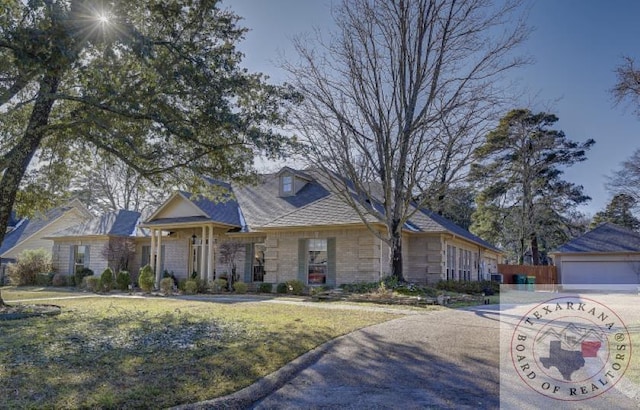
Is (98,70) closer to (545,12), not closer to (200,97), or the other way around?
(200,97)

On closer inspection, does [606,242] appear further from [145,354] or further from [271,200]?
[145,354]

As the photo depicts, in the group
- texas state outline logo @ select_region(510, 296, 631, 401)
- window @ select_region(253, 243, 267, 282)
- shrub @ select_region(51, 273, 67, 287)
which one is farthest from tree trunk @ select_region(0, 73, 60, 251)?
shrub @ select_region(51, 273, 67, 287)

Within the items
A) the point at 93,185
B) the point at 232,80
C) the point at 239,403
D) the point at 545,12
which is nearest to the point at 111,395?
the point at 239,403

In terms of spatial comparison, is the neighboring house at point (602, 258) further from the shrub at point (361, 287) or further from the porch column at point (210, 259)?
the porch column at point (210, 259)

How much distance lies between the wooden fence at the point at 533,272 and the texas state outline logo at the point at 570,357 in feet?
69.8

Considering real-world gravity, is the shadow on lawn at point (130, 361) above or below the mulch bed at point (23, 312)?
above

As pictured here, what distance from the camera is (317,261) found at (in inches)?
776

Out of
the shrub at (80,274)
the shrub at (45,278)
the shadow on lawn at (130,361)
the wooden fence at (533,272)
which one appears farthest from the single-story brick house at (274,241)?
the shadow on lawn at (130,361)

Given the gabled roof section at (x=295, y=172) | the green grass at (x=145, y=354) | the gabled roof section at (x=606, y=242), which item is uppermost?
the gabled roof section at (x=295, y=172)

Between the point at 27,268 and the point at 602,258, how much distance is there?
36.1 m

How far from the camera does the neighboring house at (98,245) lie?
971 inches

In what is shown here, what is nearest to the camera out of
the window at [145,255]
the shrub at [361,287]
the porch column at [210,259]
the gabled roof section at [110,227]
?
the shrub at [361,287]

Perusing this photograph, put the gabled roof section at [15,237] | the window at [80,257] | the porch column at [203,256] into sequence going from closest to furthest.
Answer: the porch column at [203,256] → the window at [80,257] → the gabled roof section at [15,237]

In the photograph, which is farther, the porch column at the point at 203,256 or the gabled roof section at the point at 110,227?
the gabled roof section at the point at 110,227
